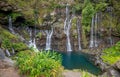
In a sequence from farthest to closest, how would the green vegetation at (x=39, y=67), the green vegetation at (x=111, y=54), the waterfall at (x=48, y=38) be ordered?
the waterfall at (x=48, y=38), the green vegetation at (x=111, y=54), the green vegetation at (x=39, y=67)

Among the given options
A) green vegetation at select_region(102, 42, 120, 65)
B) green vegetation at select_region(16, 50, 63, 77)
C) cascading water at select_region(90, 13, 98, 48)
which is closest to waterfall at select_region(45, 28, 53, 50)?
cascading water at select_region(90, 13, 98, 48)

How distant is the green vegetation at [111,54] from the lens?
3534cm

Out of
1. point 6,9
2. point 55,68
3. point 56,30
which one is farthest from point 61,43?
point 55,68

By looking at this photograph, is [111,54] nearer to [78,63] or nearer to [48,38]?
[78,63]

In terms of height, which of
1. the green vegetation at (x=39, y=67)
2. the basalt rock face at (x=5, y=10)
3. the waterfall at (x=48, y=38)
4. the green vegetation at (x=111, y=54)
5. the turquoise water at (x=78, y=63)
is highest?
the basalt rock face at (x=5, y=10)

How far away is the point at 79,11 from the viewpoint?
1772 inches

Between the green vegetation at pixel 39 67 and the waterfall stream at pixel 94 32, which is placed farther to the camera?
the waterfall stream at pixel 94 32

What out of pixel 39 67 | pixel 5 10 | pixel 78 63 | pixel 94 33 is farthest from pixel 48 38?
pixel 39 67

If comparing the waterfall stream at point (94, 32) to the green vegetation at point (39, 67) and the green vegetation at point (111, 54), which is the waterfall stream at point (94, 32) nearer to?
the green vegetation at point (111, 54)

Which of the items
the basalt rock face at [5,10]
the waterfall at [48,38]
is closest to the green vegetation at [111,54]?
the waterfall at [48,38]

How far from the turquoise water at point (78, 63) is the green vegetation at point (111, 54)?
2.27 meters

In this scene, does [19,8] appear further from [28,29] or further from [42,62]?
[42,62]

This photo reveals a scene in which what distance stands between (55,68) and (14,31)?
25.0 metres

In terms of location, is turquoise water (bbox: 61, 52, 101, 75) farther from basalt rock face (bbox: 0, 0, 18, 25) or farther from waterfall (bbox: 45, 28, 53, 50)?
basalt rock face (bbox: 0, 0, 18, 25)
